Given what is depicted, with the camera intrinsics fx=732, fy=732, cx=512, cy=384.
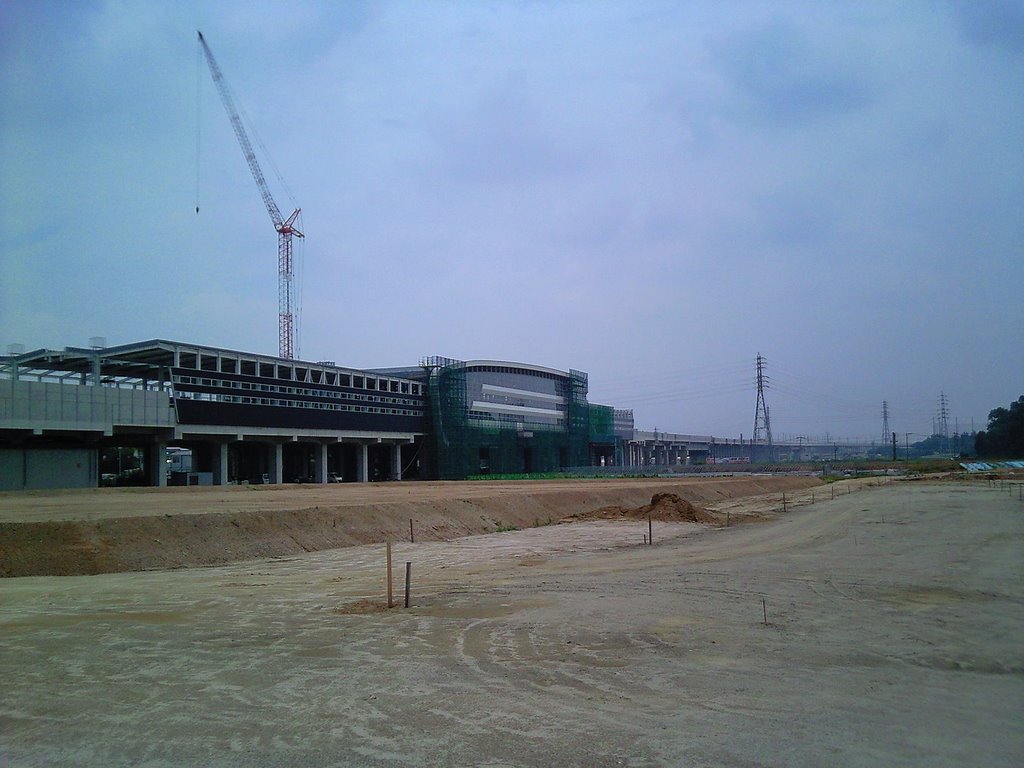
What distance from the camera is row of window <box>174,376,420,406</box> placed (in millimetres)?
69250

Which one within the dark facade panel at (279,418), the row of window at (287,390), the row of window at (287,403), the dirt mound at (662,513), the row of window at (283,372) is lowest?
the dirt mound at (662,513)

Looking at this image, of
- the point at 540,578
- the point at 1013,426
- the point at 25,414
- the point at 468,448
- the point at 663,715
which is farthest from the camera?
the point at 1013,426

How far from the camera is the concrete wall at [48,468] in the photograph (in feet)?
187

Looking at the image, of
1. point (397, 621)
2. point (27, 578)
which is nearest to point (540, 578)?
point (397, 621)

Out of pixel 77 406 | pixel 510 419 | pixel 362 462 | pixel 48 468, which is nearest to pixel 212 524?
pixel 77 406

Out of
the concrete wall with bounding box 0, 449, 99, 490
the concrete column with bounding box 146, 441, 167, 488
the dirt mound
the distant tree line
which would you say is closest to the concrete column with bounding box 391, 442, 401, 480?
the concrete column with bounding box 146, 441, 167, 488

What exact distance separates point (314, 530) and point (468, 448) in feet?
256

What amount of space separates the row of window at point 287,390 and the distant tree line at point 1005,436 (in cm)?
9438

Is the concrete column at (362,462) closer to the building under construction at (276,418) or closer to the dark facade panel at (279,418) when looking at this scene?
the building under construction at (276,418)

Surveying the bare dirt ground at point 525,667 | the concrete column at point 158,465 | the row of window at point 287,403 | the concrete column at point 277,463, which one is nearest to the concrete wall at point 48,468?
the concrete column at point 158,465

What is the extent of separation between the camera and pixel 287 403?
79.3 metres

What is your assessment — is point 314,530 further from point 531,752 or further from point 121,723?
point 531,752

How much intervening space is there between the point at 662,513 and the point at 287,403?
50574mm

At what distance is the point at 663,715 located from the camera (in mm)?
8922
